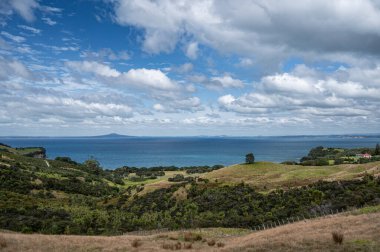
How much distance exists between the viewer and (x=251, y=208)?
62844mm

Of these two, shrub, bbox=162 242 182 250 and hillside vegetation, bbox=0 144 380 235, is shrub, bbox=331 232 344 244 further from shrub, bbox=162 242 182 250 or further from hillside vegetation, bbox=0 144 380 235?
hillside vegetation, bbox=0 144 380 235

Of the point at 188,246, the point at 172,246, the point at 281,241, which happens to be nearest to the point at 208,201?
the point at 188,246

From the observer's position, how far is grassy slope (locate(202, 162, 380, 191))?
77750 millimetres

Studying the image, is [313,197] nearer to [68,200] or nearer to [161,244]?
[161,244]

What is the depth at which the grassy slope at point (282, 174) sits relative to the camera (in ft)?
255

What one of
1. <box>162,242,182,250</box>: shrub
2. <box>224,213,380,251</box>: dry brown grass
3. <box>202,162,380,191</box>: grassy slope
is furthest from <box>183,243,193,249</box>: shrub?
<box>202,162,380,191</box>: grassy slope

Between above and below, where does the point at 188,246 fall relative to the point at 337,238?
below

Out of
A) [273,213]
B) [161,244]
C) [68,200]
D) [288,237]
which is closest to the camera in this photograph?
[288,237]

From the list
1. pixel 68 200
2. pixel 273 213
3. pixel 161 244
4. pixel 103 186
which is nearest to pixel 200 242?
pixel 161 244

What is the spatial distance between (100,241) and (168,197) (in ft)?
175

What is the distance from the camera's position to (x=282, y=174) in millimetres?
88062

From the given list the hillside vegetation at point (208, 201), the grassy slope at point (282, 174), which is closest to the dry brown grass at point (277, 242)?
the hillside vegetation at point (208, 201)

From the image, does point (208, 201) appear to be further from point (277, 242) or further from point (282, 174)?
point (277, 242)

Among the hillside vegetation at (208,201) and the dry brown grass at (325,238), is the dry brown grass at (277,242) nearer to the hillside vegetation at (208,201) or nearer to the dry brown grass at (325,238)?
the dry brown grass at (325,238)
